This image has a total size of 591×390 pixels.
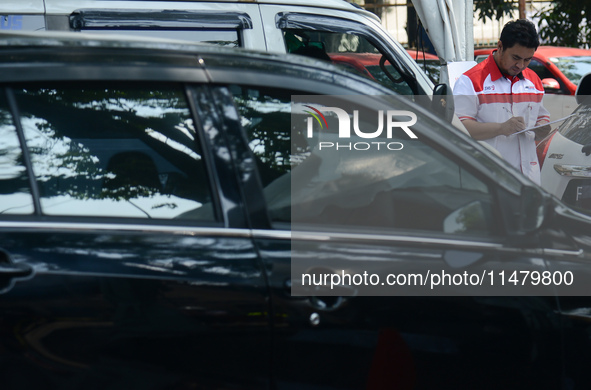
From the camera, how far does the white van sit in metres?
4.72

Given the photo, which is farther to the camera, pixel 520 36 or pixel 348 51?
pixel 348 51

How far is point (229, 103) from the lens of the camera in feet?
6.97

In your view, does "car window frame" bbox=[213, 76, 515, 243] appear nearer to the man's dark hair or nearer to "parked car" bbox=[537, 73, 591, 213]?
"parked car" bbox=[537, 73, 591, 213]

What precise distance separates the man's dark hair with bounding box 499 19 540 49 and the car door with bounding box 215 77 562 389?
82.5 inches

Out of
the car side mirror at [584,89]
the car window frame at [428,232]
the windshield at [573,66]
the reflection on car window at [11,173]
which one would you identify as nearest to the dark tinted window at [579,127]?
the car side mirror at [584,89]

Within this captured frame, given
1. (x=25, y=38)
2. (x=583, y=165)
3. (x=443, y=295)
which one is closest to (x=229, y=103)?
(x=25, y=38)

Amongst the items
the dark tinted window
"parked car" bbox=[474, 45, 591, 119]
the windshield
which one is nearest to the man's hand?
the dark tinted window

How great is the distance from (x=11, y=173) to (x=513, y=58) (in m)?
3.03

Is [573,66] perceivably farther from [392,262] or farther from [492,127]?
[392,262]

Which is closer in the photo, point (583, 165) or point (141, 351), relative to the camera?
point (141, 351)

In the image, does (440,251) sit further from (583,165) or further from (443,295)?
(583,165)

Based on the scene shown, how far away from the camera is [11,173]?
6.82 feet

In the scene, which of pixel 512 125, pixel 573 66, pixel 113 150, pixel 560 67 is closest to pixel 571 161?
pixel 512 125

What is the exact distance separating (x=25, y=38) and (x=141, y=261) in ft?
2.58
